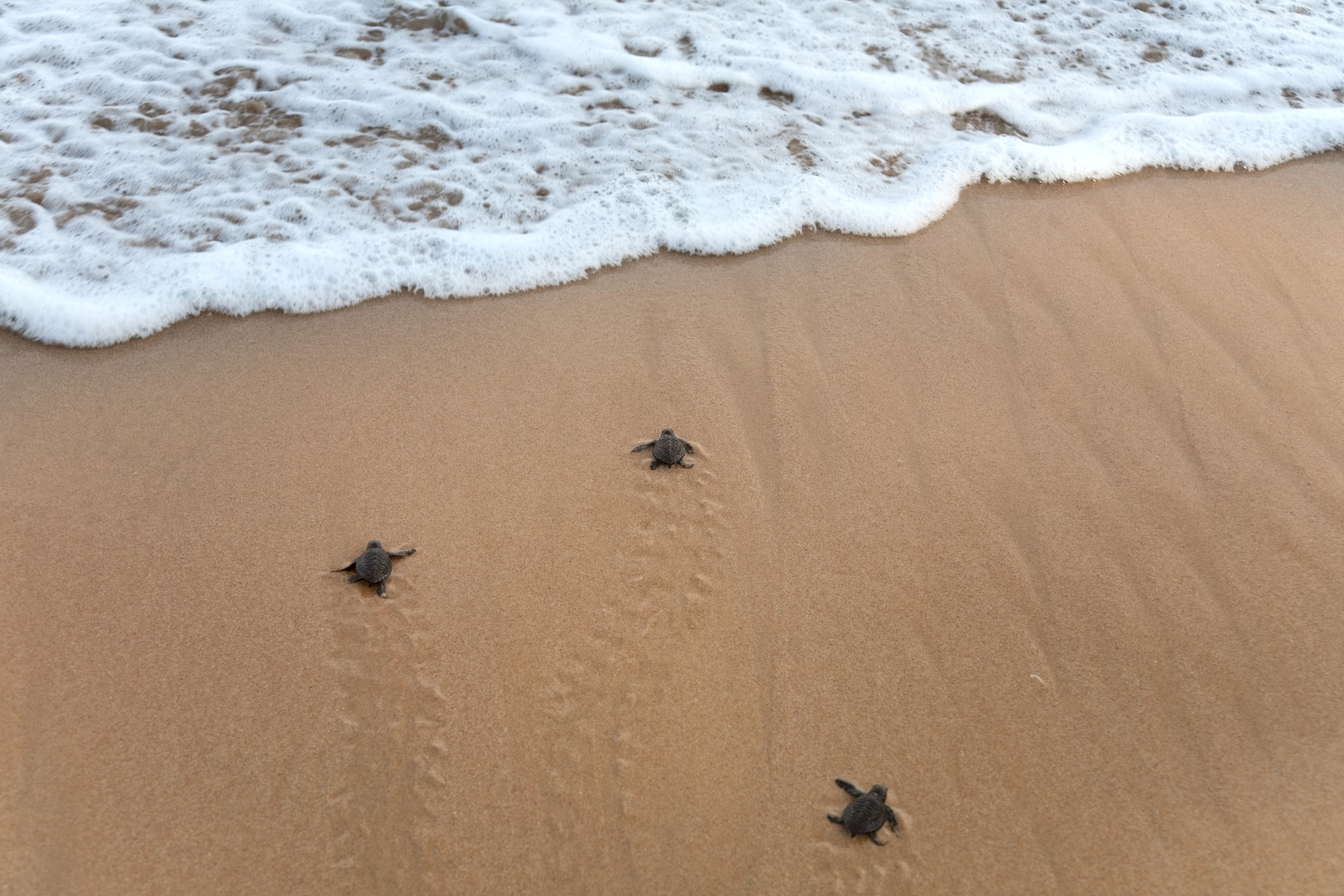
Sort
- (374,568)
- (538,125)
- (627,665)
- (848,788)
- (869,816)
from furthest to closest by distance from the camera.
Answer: (538,125) → (374,568) → (627,665) → (848,788) → (869,816)

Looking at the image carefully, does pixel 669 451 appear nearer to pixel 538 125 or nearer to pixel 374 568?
pixel 374 568

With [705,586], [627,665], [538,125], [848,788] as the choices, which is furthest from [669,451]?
[538,125]

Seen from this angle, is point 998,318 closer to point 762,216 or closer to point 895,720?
point 762,216

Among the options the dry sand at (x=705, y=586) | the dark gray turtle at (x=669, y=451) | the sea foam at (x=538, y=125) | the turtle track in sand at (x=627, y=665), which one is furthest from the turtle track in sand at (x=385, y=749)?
the sea foam at (x=538, y=125)

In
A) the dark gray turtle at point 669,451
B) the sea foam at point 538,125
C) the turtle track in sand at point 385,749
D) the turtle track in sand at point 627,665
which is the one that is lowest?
the turtle track in sand at point 385,749

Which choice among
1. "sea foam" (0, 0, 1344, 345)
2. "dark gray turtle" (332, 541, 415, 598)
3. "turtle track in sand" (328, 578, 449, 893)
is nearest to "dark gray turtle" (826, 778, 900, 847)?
"turtle track in sand" (328, 578, 449, 893)

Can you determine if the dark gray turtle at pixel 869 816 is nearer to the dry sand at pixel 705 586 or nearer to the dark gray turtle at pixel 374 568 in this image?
the dry sand at pixel 705 586

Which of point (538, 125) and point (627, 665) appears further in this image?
point (538, 125)
